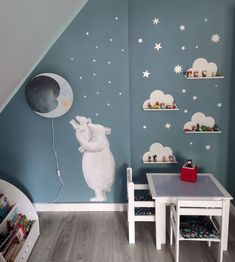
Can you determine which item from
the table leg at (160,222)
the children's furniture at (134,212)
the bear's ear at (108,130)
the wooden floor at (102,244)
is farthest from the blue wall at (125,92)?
the table leg at (160,222)

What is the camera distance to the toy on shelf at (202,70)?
2.27 m

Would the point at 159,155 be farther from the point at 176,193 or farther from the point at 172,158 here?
the point at 176,193

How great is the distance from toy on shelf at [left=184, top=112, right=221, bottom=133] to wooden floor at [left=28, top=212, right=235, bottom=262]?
0.81 m

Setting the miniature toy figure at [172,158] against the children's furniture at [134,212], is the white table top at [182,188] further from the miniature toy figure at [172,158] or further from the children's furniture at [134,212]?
the miniature toy figure at [172,158]

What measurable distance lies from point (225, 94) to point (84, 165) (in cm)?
140

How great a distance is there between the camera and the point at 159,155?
96.1 inches

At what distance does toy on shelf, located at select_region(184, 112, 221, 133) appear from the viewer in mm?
2352

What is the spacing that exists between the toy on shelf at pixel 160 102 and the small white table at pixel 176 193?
0.61 metres

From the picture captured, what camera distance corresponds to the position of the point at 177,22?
2.22m

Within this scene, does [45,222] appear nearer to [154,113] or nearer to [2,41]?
[154,113]

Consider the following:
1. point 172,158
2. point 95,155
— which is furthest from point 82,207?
point 172,158

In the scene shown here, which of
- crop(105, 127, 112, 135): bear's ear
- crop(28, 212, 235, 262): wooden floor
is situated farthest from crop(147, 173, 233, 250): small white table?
crop(105, 127, 112, 135): bear's ear

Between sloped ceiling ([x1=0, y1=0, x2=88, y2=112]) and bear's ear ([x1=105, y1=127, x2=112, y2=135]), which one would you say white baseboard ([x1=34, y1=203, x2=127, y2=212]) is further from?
sloped ceiling ([x1=0, y1=0, x2=88, y2=112])

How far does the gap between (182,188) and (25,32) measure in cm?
148
